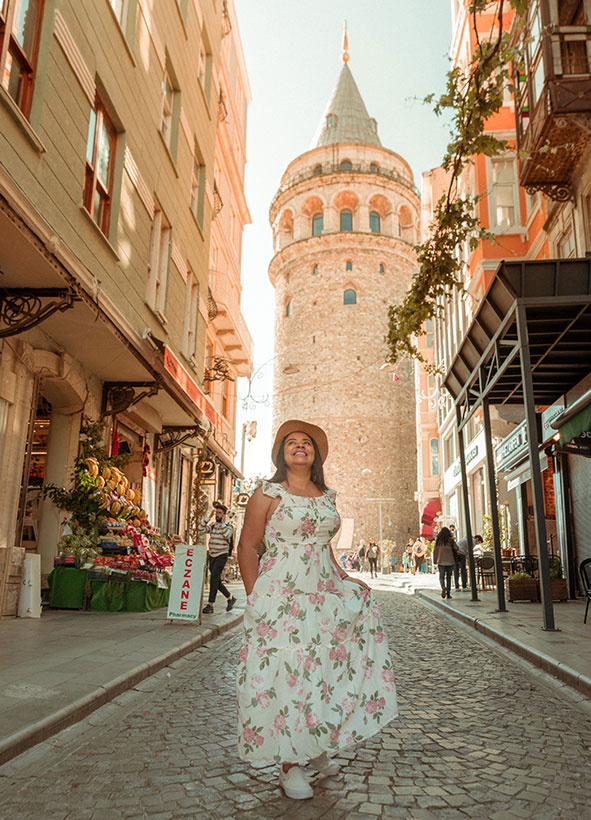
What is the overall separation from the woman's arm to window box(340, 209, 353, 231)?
4713 cm

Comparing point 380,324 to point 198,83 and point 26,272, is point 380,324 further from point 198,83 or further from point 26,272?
point 26,272

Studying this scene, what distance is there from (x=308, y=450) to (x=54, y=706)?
7.62 ft

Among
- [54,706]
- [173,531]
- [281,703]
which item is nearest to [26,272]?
[54,706]

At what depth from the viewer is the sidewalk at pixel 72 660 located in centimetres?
404

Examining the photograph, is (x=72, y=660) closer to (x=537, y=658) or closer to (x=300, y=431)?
(x=300, y=431)

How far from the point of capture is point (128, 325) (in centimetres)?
991

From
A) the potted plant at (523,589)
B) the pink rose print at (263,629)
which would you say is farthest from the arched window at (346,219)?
the pink rose print at (263,629)

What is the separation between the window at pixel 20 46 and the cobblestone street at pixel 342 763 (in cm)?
655

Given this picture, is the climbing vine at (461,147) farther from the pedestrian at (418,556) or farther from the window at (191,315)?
the pedestrian at (418,556)

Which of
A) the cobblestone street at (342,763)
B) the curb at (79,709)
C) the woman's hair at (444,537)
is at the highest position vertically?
the woman's hair at (444,537)

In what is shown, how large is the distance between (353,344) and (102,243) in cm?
3594

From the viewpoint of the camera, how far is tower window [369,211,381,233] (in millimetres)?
48547

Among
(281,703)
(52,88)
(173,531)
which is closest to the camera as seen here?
(281,703)

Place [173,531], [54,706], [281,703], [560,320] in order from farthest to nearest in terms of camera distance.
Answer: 1. [173,531]
2. [560,320]
3. [54,706]
4. [281,703]
